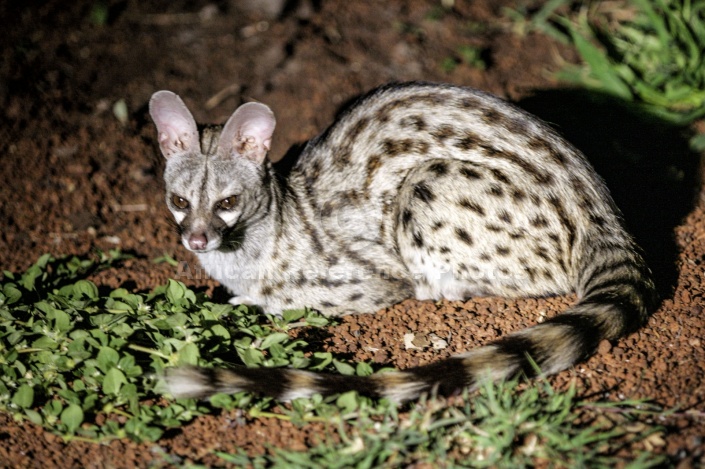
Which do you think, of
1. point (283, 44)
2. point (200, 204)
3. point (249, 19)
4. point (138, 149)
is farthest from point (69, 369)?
point (249, 19)

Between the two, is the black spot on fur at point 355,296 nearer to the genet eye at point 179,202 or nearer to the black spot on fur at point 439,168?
the black spot on fur at point 439,168

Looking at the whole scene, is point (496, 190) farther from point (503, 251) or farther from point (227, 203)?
point (227, 203)

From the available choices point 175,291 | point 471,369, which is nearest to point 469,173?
point 471,369

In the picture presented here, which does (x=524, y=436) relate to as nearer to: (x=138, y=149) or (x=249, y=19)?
(x=138, y=149)

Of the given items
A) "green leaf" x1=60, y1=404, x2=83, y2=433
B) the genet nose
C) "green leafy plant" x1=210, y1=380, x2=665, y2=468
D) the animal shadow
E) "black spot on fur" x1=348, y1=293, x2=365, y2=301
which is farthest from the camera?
the animal shadow

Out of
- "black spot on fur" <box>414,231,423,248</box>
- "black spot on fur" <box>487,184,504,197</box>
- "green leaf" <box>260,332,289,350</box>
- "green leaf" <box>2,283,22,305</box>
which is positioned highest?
"black spot on fur" <box>487,184,504,197</box>

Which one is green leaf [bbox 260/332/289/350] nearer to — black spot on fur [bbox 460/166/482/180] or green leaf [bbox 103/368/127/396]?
green leaf [bbox 103/368/127/396]

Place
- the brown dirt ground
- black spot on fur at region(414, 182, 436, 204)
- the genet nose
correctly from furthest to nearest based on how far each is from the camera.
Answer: black spot on fur at region(414, 182, 436, 204) < the genet nose < the brown dirt ground

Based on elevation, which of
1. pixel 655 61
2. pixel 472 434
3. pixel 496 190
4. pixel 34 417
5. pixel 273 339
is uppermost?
pixel 655 61

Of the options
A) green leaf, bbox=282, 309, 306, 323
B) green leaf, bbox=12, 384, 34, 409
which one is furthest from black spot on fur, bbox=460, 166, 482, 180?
green leaf, bbox=12, 384, 34, 409
